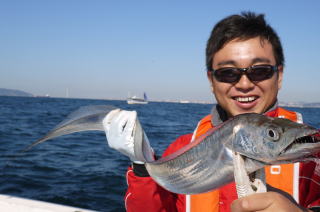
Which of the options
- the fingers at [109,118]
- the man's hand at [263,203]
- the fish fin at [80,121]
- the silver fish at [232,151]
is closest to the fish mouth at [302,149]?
the silver fish at [232,151]

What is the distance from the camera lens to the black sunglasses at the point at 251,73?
2.76m

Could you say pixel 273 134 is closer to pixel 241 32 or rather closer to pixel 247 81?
pixel 247 81

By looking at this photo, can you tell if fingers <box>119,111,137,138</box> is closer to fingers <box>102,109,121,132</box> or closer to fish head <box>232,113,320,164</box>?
fingers <box>102,109,121,132</box>

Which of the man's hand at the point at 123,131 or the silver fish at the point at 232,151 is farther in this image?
the man's hand at the point at 123,131

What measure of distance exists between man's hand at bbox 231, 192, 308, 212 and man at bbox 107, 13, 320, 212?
104cm

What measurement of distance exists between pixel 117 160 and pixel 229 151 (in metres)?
9.31

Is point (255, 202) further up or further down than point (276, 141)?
further down

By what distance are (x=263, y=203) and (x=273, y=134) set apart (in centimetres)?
40

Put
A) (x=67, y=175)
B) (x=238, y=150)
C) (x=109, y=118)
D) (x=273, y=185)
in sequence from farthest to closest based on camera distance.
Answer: (x=67, y=175), (x=109, y=118), (x=273, y=185), (x=238, y=150)

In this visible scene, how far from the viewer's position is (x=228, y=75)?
288 cm

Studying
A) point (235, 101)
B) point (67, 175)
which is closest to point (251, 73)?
point (235, 101)

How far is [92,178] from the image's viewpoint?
8.47 meters

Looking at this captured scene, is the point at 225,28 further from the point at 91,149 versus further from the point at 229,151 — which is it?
the point at 91,149

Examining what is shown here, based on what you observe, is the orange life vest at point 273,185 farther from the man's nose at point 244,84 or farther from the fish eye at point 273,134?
the fish eye at point 273,134
